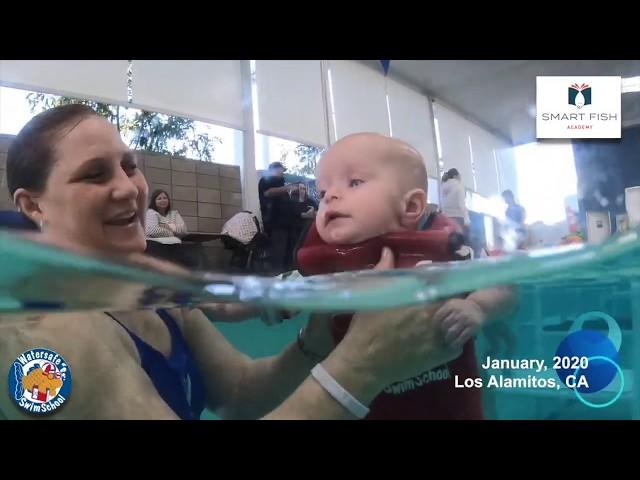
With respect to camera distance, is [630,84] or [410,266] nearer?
[410,266]

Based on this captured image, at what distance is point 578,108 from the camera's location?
1.03 m

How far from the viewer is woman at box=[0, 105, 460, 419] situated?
914 millimetres

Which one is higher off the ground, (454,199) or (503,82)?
(503,82)

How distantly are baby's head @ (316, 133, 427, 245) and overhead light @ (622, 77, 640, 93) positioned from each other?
44 centimetres

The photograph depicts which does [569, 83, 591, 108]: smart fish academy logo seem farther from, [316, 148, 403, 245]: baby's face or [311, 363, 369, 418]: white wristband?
[311, 363, 369, 418]: white wristband

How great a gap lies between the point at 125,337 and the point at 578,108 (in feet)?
3.12

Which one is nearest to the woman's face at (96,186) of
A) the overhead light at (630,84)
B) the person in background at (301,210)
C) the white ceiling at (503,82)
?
the person in background at (301,210)

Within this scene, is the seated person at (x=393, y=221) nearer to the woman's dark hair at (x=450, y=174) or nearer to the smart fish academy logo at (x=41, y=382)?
the woman's dark hair at (x=450, y=174)

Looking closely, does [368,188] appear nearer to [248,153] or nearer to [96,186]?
[248,153]

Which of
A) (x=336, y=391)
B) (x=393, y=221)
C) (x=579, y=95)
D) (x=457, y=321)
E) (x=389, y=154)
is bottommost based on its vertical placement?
(x=336, y=391)

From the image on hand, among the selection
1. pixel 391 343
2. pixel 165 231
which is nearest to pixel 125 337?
pixel 165 231

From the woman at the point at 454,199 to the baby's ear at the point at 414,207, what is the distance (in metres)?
0.04
